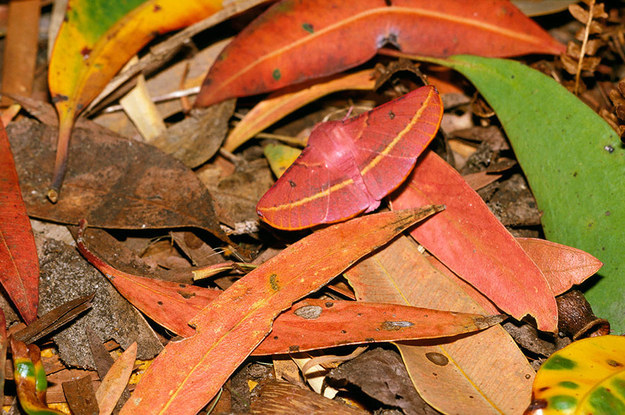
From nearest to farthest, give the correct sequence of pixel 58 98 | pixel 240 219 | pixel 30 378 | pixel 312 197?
pixel 30 378 < pixel 312 197 < pixel 240 219 < pixel 58 98

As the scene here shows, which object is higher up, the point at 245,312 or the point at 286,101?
the point at 286,101

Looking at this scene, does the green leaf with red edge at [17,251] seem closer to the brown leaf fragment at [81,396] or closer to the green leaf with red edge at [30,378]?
the green leaf with red edge at [30,378]

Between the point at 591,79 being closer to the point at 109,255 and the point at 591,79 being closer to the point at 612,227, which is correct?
the point at 612,227

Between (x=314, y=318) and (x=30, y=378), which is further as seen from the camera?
(x=314, y=318)

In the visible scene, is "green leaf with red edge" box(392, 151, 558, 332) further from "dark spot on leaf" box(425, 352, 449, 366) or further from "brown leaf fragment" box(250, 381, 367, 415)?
"brown leaf fragment" box(250, 381, 367, 415)

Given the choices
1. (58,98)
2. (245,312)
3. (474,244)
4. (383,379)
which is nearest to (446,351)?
(383,379)

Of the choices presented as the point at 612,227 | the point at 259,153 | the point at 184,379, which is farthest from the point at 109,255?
the point at 612,227

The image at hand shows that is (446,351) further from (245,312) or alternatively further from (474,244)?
(245,312)
